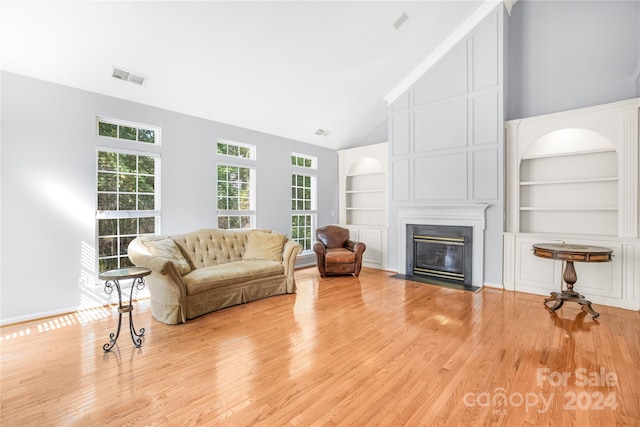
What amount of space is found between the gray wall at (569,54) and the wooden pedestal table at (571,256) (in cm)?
232

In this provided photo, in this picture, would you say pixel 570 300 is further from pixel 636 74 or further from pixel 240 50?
pixel 240 50

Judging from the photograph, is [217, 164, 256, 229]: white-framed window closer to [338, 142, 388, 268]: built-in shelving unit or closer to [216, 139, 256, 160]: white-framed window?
[216, 139, 256, 160]: white-framed window

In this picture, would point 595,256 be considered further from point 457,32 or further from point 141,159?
point 141,159

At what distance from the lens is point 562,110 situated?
443 cm

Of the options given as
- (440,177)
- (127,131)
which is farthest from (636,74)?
(127,131)

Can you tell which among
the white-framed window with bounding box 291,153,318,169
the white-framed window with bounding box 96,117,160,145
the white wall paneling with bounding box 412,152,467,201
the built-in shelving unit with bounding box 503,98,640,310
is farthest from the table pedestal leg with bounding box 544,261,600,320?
the white-framed window with bounding box 96,117,160,145

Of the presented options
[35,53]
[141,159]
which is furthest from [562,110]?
[35,53]

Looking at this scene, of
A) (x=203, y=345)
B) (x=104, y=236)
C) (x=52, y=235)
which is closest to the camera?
(x=203, y=345)

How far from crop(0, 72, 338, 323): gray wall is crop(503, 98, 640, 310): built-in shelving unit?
5.15m

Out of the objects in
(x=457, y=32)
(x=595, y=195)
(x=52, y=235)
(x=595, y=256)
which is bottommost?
(x=595, y=256)

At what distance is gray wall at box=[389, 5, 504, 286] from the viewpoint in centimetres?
461

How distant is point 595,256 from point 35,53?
6.34 meters

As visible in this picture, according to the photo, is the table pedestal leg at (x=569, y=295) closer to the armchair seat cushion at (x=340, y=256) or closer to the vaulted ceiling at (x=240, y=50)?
the armchair seat cushion at (x=340, y=256)

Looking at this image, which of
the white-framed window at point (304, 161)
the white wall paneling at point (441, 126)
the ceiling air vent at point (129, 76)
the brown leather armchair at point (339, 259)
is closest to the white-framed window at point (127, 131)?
the ceiling air vent at point (129, 76)
